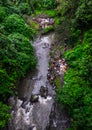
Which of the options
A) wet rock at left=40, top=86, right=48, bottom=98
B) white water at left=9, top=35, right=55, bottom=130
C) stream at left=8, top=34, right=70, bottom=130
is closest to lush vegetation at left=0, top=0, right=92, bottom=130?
stream at left=8, top=34, right=70, bottom=130

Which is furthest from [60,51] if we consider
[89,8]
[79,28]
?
[89,8]

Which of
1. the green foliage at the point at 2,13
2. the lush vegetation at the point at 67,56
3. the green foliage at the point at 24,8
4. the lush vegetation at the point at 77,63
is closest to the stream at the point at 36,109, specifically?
the lush vegetation at the point at 67,56

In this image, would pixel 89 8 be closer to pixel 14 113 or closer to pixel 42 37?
pixel 42 37

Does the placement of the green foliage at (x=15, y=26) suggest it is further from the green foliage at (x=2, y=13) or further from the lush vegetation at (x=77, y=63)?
the lush vegetation at (x=77, y=63)

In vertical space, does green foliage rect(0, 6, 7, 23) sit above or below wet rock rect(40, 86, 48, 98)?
above

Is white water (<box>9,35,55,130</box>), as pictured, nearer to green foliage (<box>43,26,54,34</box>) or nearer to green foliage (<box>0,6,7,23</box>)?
green foliage (<box>0,6,7,23</box>)

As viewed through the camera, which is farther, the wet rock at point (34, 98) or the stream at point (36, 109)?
the wet rock at point (34, 98)

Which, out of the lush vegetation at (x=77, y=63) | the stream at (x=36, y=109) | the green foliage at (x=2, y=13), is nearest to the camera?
the lush vegetation at (x=77, y=63)

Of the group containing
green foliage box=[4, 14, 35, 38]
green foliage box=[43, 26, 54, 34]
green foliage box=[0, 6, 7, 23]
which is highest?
green foliage box=[0, 6, 7, 23]
